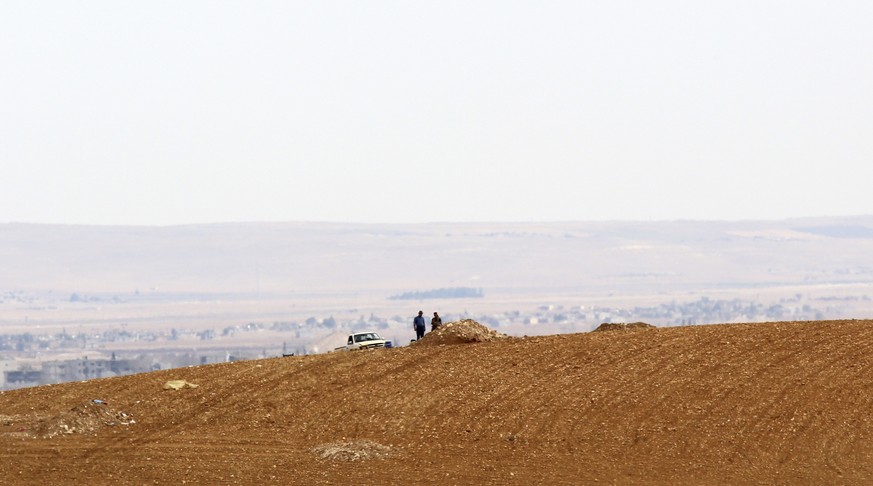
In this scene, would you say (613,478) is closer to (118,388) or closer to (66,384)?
(118,388)

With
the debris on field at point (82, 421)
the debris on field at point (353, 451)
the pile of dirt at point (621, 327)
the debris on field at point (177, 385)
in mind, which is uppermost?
the pile of dirt at point (621, 327)

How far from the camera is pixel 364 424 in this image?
43625 mm

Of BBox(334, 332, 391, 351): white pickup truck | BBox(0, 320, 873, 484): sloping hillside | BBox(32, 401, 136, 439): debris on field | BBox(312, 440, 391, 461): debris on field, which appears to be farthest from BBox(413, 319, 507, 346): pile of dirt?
BBox(312, 440, 391, 461): debris on field

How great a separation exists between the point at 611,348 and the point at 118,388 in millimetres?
17723

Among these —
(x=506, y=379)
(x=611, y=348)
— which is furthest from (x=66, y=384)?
(x=611, y=348)

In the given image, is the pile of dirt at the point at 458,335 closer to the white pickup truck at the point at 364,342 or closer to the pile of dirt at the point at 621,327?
the pile of dirt at the point at 621,327

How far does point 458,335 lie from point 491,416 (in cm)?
1148

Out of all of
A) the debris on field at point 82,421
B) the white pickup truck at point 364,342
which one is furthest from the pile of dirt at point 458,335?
the debris on field at point 82,421

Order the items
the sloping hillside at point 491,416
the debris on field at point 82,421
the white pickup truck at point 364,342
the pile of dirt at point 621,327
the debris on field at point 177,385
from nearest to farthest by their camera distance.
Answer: the sloping hillside at point 491,416
the debris on field at point 82,421
the debris on field at point 177,385
the pile of dirt at point 621,327
the white pickup truck at point 364,342

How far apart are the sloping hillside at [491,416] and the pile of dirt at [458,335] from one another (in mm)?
598

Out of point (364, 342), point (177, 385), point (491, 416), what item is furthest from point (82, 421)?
point (364, 342)

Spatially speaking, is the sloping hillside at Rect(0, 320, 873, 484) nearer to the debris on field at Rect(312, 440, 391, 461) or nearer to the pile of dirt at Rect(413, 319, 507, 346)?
the debris on field at Rect(312, 440, 391, 461)

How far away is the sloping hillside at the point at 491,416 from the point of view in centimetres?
3875

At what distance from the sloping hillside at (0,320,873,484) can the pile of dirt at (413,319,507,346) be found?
598 mm
